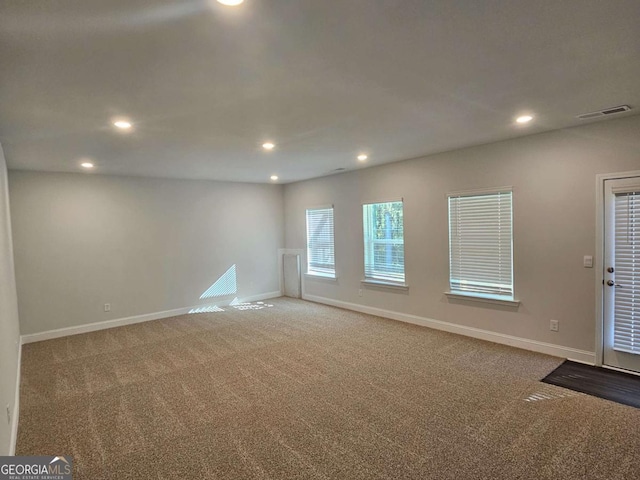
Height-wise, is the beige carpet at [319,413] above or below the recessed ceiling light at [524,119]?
below

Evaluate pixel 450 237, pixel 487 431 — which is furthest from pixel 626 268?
pixel 487 431

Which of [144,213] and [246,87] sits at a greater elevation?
[246,87]

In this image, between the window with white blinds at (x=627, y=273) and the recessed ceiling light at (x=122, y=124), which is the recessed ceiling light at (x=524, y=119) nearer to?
the window with white blinds at (x=627, y=273)

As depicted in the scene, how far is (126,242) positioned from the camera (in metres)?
6.04

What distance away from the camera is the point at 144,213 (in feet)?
20.4

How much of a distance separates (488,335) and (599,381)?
4.32 ft

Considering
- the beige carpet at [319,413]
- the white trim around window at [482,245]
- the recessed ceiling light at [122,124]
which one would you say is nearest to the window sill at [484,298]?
the white trim around window at [482,245]

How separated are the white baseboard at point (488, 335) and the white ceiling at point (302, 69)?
2486 mm

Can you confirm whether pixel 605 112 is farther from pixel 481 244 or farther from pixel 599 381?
pixel 599 381

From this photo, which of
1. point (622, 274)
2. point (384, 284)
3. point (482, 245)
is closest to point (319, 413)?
point (482, 245)

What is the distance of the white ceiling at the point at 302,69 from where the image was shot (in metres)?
1.66

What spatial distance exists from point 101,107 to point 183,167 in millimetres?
2773

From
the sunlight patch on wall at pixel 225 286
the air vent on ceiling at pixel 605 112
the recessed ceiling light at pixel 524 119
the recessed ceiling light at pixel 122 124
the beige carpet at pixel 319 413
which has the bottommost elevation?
the beige carpet at pixel 319 413

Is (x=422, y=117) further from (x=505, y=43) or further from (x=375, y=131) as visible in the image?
(x=505, y=43)
